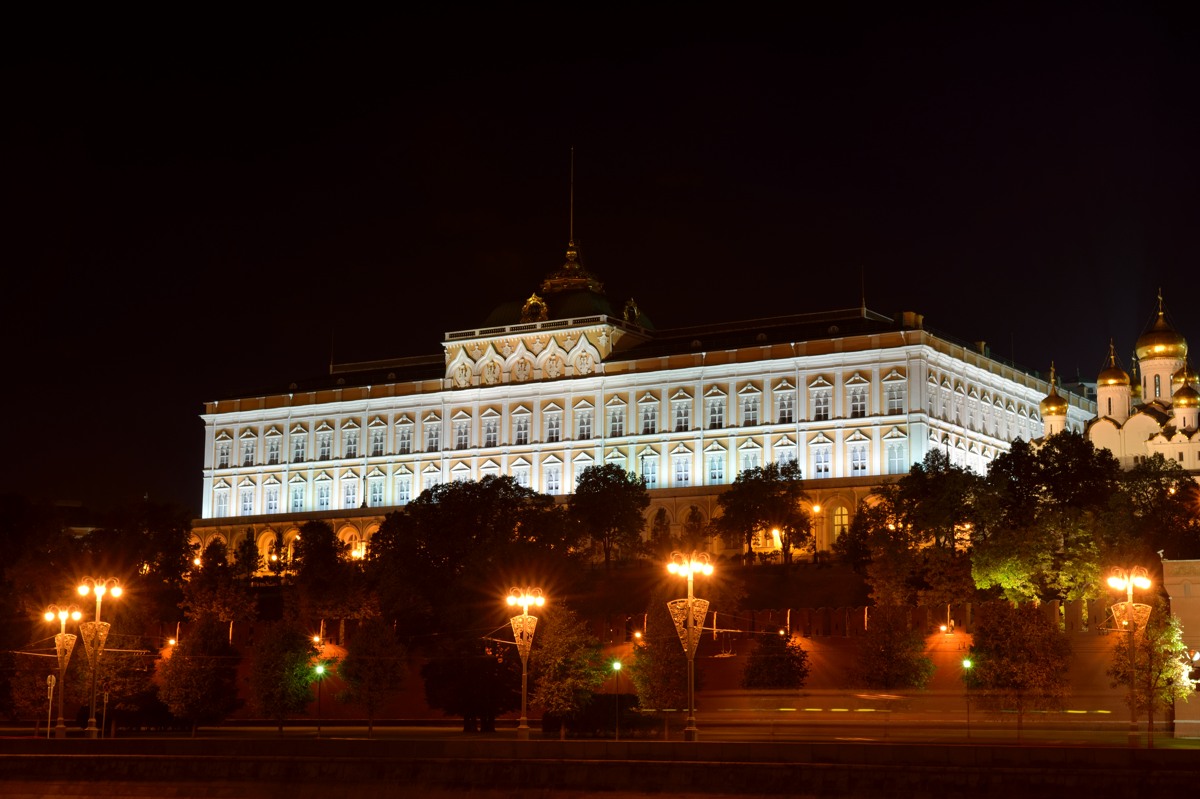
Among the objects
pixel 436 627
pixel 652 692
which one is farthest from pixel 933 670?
pixel 436 627

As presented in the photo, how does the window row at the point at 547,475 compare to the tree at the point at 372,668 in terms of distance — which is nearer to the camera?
the tree at the point at 372,668

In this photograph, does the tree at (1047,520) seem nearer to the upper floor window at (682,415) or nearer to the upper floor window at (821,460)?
the upper floor window at (821,460)

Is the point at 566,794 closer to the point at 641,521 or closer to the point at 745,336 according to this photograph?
the point at 641,521

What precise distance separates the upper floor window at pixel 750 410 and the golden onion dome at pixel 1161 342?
24.8 m

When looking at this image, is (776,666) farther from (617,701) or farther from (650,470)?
(650,470)

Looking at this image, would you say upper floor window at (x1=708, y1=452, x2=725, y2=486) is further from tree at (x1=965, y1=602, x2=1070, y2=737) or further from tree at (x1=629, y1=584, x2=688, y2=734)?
tree at (x1=965, y1=602, x2=1070, y2=737)

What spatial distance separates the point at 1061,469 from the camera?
103m

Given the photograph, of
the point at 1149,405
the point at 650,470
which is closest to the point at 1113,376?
the point at 1149,405

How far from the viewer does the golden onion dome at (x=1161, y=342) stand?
393 feet

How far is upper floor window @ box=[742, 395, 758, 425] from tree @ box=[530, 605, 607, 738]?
182 feet

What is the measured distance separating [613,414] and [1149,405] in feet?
120

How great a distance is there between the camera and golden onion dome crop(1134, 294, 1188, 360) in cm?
11981

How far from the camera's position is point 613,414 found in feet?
449

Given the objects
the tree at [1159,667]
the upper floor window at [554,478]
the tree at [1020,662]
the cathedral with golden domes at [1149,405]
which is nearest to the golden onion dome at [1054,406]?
the cathedral with golden domes at [1149,405]
